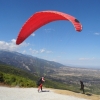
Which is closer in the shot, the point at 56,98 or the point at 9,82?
the point at 56,98

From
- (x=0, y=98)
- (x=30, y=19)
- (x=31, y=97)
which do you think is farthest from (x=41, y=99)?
(x=30, y=19)

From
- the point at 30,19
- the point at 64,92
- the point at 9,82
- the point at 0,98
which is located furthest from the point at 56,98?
the point at 9,82

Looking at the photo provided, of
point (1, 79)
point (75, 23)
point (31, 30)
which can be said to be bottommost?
point (1, 79)

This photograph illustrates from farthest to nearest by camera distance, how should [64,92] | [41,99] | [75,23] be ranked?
[64,92] → [41,99] → [75,23]

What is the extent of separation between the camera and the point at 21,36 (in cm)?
2125

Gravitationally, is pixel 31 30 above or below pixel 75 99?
above

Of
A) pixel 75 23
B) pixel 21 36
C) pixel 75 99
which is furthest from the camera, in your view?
pixel 75 99

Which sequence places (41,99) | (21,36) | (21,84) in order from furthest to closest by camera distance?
(21,84), (41,99), (21,36)

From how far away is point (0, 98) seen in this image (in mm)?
21781

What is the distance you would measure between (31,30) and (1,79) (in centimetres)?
1481

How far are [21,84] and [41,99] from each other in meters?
10.8

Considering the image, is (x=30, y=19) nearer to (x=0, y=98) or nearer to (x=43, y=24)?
(x=43, y=24)

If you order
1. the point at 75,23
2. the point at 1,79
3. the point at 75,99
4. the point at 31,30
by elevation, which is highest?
the point at 31,30

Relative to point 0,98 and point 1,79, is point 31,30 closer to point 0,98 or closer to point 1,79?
point 0,98
